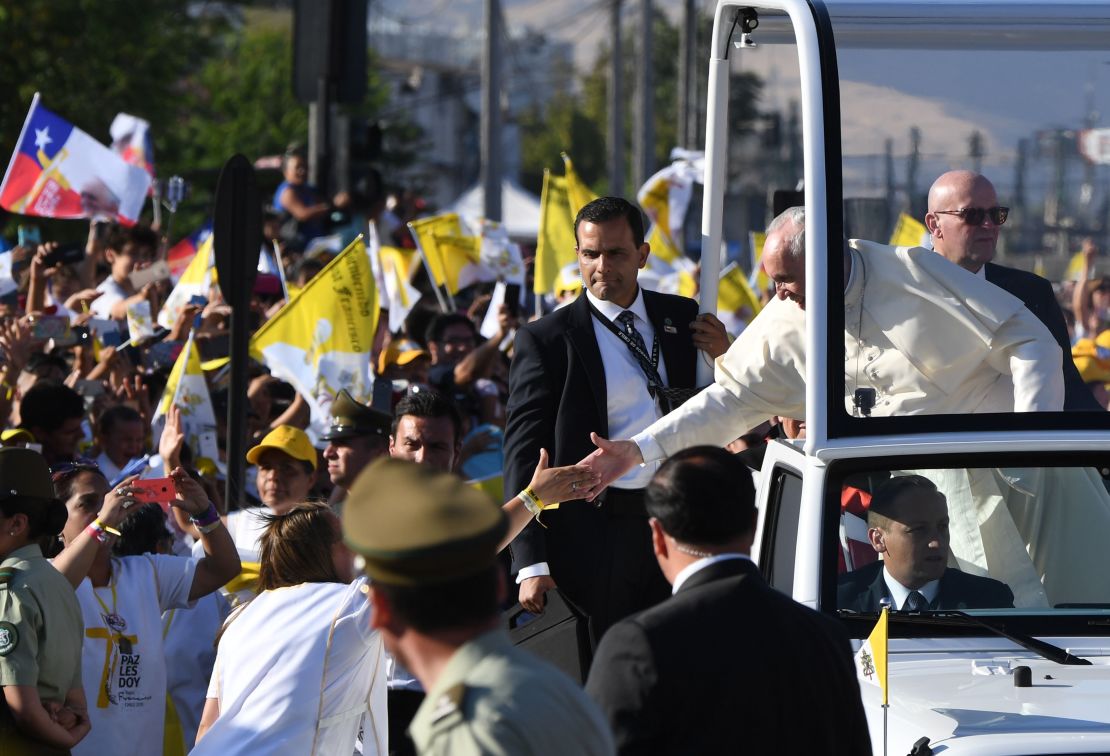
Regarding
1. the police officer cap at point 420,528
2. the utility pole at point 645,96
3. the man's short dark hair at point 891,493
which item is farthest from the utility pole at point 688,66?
the police officer cap at point 420,528

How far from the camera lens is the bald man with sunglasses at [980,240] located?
5352 millimetres

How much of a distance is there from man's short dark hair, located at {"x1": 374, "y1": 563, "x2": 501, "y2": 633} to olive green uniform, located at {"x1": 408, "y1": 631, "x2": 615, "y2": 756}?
45 millimetres

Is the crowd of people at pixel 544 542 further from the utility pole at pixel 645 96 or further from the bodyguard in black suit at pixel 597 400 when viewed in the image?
the utility pole at pixel 645 96

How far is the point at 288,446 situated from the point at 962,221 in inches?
118

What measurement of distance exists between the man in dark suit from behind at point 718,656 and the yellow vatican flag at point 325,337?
5.78 meters

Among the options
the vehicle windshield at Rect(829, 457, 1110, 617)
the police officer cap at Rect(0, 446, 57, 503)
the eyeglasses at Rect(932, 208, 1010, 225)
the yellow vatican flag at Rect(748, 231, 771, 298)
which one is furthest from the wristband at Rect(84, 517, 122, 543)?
the yellow vatican flag at Rect(748, 231, 771, 298)

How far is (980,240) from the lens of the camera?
5.46 meters

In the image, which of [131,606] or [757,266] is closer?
[131,606]

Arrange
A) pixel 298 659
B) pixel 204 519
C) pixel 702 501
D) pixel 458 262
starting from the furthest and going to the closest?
Result: pixel 458 262, pixel 204 519, pixel 298 659, pixel 702 501

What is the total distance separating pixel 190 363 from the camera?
8352 mm

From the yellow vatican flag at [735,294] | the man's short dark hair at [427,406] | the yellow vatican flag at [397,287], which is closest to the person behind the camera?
the man's short dark hair at [427,406]

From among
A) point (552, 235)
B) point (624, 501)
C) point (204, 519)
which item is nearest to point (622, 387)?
point (624, 501)

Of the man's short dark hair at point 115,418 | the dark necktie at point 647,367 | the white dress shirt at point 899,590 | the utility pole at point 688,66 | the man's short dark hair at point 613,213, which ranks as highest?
the utility pole at point 688,66

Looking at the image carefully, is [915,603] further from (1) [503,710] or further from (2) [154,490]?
(2) [154,490]
